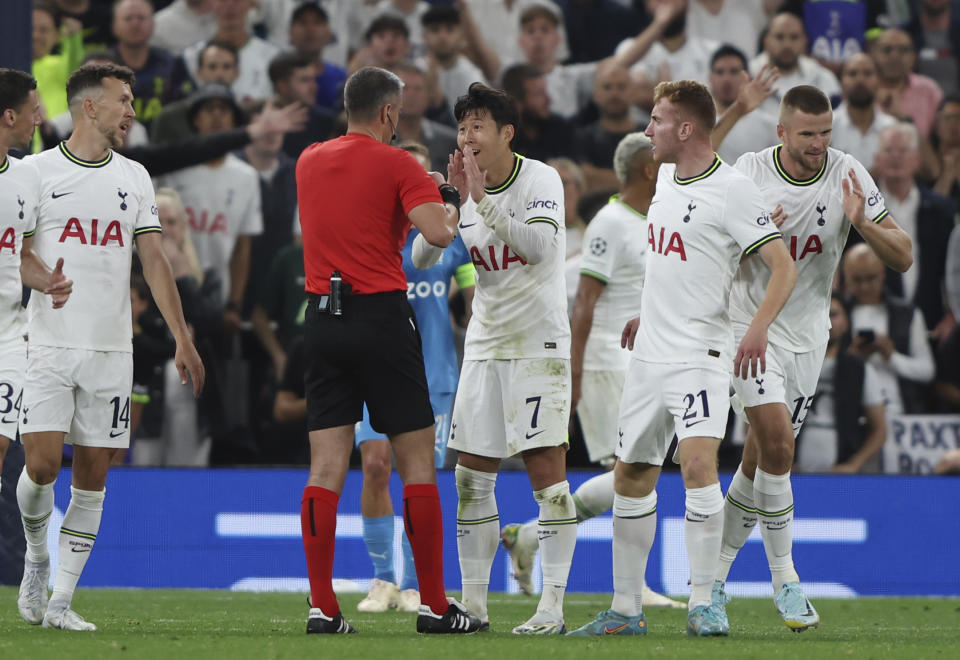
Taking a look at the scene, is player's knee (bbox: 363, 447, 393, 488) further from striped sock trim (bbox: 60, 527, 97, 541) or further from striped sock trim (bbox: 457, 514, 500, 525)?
striped sock trim (bbox: 60, 527, 97, 541)

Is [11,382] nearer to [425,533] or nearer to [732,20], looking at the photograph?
[425,533]

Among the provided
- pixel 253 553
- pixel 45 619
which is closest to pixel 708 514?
pixel 45 619

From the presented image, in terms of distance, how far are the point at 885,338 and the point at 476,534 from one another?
20.2 ft

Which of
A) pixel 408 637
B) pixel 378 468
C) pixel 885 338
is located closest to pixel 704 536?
pixel 408 637

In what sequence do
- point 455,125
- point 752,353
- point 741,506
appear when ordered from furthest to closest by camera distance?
point 455,125
point 741,506
point 752,353

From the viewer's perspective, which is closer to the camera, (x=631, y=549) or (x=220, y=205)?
(x=631, y=549)

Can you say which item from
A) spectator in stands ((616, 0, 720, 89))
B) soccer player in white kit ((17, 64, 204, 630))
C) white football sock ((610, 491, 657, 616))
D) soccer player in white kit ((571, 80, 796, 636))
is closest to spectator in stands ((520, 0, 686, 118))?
spectator in stands ((616, 0, 720, 89))

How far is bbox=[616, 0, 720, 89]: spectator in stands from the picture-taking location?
12.7 m

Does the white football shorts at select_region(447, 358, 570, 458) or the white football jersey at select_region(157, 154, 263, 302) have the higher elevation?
the white football jersey at select_region(157, 154, 263, 302)

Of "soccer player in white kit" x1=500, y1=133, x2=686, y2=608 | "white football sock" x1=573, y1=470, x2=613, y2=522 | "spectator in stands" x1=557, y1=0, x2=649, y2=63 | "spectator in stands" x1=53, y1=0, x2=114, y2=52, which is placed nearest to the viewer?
"white football sock" x1=573, y1=470, x2=613, y2=522

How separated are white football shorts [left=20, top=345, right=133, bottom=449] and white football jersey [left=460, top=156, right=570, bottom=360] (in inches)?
62.7

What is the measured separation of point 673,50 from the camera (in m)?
12.9

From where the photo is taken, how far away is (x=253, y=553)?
34.5 feet

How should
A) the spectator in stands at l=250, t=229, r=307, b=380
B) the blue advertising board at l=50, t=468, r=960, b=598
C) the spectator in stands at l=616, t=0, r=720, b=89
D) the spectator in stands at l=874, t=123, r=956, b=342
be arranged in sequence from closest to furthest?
the blue advertising board at l=50, t=468, r=960, b=598
the spectator in stands at l=250, t=229, r=307, b=380
the spectator in stands at l=874, t=123, r=956, b=342
the spectator in stands at l=616, t=0, r=720, b=89
